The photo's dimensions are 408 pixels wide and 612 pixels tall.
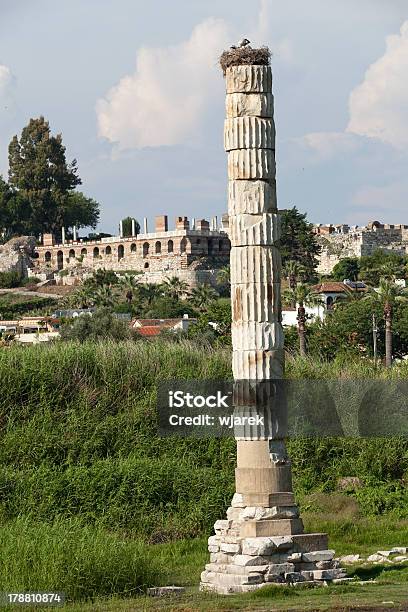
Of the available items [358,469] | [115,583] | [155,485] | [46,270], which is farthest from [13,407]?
[46,270]

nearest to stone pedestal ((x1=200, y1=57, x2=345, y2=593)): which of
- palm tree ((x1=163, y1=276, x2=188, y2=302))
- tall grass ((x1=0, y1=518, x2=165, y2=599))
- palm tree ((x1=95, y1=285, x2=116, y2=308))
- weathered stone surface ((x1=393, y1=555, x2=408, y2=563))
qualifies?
tall grass ((x1=0, y1=518, x2=165, y2=599))

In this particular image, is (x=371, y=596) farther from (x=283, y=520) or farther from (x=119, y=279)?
(x=119, y=279)

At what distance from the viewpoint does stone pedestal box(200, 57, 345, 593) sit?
14.8m

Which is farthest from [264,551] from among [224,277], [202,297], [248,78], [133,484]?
[224,277]

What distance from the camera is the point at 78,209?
110 m

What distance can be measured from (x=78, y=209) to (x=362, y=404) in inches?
3347

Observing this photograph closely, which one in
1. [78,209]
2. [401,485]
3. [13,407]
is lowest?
[401,485]

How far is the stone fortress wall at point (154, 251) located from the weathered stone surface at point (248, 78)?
73.9 metres

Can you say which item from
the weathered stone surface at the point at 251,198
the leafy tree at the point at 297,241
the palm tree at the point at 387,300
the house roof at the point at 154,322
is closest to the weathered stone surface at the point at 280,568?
the weathered stone surface at the point at 251,198

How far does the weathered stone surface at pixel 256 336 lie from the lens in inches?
596

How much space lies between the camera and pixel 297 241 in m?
84.2

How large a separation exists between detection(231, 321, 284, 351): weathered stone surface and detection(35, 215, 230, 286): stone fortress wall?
7410 cm

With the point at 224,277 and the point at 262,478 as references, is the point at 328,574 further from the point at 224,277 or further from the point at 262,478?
the point at 224,277

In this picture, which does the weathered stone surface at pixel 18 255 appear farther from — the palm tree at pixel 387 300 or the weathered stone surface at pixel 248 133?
the weathered stone surface at pixel 248 133
